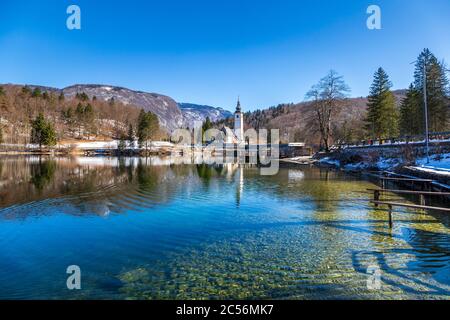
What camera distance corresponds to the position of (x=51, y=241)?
34.5 ft

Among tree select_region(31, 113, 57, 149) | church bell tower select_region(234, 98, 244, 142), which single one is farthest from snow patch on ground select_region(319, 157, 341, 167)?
church bell tower select_region(234, 98, 244, 142)

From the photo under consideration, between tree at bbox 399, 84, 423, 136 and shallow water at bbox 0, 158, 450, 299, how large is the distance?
4478cm

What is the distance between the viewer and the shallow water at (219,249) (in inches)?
271

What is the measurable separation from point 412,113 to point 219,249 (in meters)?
57.1

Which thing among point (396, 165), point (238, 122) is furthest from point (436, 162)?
point (238, 122)

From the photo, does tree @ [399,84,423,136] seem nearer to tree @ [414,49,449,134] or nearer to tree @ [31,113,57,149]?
tree @ [414,49,449,134]

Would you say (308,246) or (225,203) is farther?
(225,203)

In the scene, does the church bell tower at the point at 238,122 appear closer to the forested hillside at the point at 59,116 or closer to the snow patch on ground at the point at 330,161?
the forested hillside at the point at 59,116

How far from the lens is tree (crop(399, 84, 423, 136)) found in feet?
169

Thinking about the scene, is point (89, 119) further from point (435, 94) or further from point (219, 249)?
point (219, 249)

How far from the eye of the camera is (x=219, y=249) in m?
9.66

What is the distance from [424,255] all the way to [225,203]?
1054cm
